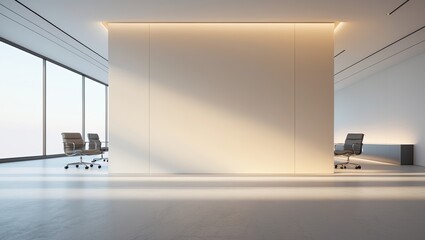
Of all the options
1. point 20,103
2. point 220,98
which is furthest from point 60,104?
point 220,98

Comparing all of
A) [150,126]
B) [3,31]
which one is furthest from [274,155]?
[3,31]

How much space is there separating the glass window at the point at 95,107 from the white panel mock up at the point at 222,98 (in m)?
8.98

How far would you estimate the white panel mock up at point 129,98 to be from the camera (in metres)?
8.20

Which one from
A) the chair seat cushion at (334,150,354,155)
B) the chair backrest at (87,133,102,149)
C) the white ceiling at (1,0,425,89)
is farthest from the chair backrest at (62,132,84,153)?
the chair seat cushion at (334,150,354,155)

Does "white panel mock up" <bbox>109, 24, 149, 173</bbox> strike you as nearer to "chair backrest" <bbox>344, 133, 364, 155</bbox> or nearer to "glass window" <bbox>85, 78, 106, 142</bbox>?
"chair backrest" <bbox>344, 133, 364, 155</bbox>

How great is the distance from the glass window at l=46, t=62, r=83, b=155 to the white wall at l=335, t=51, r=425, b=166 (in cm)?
1227

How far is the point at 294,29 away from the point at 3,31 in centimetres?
754

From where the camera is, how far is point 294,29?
27.5 feet

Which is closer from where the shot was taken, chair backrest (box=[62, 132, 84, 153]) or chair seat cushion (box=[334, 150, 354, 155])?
chair backrest (box=[62, 132, 84, 153])

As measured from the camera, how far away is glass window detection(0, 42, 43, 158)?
11.0m

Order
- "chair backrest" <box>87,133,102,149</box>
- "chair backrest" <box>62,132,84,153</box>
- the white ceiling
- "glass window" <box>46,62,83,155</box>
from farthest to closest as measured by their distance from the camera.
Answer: "glass window" <box>46,62,83,155</box>, "chair backrest" <box>87,133,102,149</box>, "chair backrest" <box>62,132,84,153</box>, the white ceiling

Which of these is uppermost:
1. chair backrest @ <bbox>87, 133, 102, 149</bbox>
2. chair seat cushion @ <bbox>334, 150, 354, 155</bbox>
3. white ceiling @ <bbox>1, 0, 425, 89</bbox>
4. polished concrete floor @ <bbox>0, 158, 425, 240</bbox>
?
white ceiling @ <bbox>1, 0, 425, 89</bbox>

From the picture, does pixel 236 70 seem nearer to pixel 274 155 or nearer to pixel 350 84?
pixel 274 155

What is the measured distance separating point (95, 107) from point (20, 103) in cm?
541
